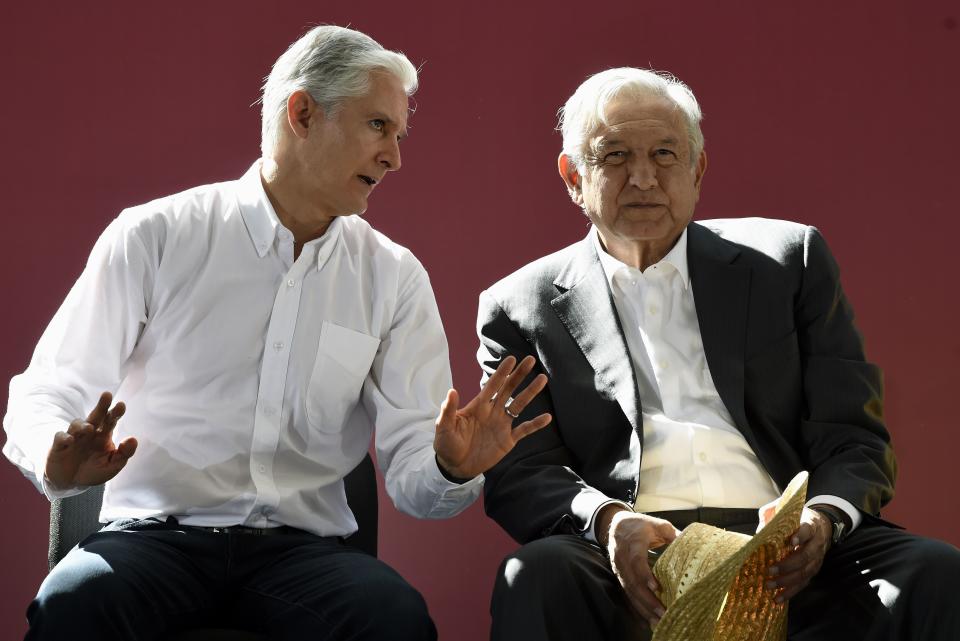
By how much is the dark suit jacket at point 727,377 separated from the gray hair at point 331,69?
53cm

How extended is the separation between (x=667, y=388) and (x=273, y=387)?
29.9 inches

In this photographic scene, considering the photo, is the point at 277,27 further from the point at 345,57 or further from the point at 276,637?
the point at 276,637

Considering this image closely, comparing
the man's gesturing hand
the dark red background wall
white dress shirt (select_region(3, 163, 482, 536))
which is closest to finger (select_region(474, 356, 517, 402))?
the man's gesturing hand

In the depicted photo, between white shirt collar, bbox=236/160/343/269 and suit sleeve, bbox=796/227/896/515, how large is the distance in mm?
937

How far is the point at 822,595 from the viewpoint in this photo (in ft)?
6.63

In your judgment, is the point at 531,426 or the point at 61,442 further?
the point at 531,426

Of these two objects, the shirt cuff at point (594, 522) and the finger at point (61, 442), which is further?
the shirt cuff at point (594, 522)

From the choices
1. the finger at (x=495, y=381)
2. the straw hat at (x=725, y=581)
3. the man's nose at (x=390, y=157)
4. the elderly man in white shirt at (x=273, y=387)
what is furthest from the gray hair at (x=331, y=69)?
the straw hat at (x=725, y=581)

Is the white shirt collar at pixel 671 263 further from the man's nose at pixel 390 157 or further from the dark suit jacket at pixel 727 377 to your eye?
the man's nose at pixel 390 157

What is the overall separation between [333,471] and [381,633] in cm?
46

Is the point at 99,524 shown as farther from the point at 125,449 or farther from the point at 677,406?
the point at 677,406

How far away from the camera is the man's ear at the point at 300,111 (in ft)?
7.74

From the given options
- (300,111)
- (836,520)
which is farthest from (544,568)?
(300,111)

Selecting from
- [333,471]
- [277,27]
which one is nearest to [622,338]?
[333,471]
